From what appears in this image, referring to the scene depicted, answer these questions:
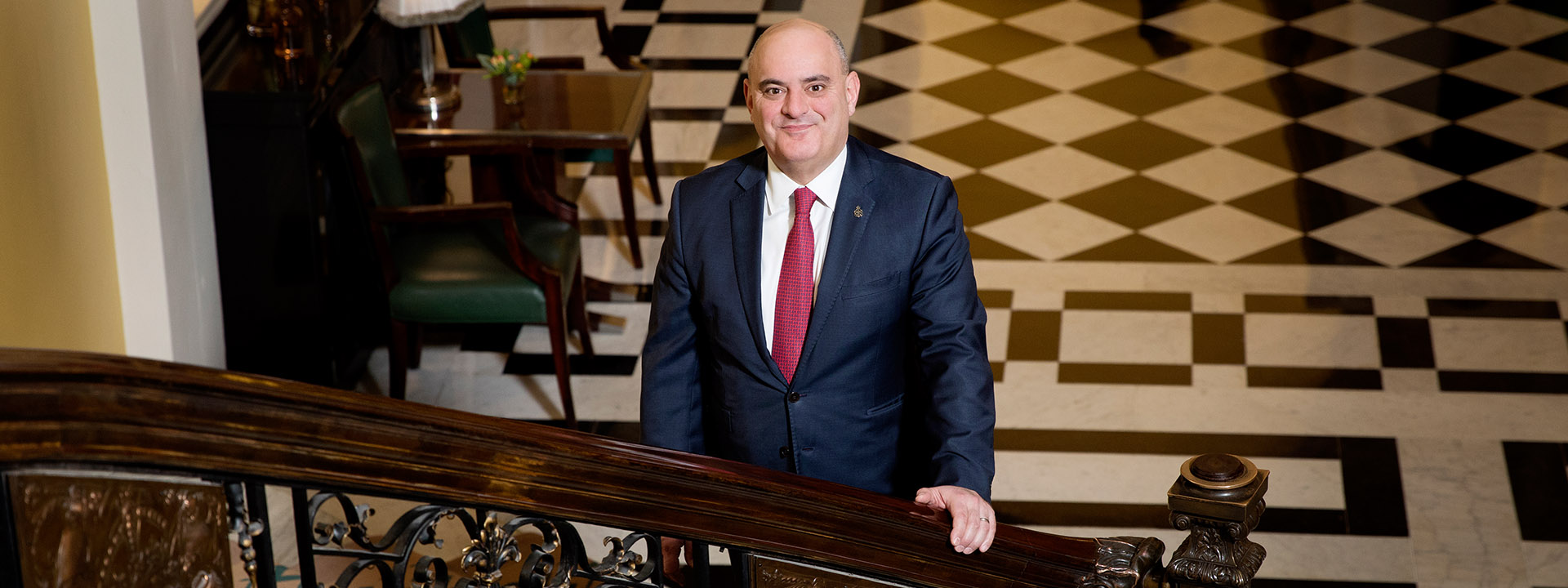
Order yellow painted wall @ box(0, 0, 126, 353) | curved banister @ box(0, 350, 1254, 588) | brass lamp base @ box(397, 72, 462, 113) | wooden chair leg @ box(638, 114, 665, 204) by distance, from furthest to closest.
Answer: wooden chair leg @ box(638, 114, 665, 204), brass lamp base @ box(397, 72, 462, 113), yellow painted wall @ box(0, 0, 126, 353), curved banister @ box(0, 350, 1254, 588)

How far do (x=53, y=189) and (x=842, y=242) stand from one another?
2.26 meters

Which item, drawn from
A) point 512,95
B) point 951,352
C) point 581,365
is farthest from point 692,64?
point 951,352

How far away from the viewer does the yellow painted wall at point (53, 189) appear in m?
3.42

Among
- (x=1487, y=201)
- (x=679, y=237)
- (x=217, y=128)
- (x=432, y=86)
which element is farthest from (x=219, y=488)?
(x=1487, y=201)

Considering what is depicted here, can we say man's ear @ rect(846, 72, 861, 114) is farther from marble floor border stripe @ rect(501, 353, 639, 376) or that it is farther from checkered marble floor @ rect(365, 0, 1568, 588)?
marble floor border stripe @ rect(501, 353, 639, 376)

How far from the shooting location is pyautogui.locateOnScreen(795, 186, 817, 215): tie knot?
99.7 inches

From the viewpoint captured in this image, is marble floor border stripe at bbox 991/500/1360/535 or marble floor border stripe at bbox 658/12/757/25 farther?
marble floor border stripe at bbox 658/12/757/25

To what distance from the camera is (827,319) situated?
8.26 feet

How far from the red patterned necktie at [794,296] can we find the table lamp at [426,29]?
3.01 meters

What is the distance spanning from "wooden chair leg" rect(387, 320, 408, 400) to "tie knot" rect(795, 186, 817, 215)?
9.29 ft

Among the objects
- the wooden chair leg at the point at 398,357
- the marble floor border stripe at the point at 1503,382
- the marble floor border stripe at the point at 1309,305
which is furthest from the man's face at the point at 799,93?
the marble floor border stripe at the point at 1309,305

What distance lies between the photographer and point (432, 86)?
18.5ft

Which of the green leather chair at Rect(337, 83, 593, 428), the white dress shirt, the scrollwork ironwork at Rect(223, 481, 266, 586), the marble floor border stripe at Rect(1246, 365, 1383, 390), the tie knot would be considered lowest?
the marble floor border stripe at Rect(1246, 365, 1383, 390)

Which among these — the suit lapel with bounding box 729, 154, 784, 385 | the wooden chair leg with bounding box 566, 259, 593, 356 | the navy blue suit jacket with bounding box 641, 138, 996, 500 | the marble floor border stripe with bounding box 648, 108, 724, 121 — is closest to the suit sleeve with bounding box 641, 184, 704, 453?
the navy blue suit jacket with bounding box 641, 138, 996, 500
